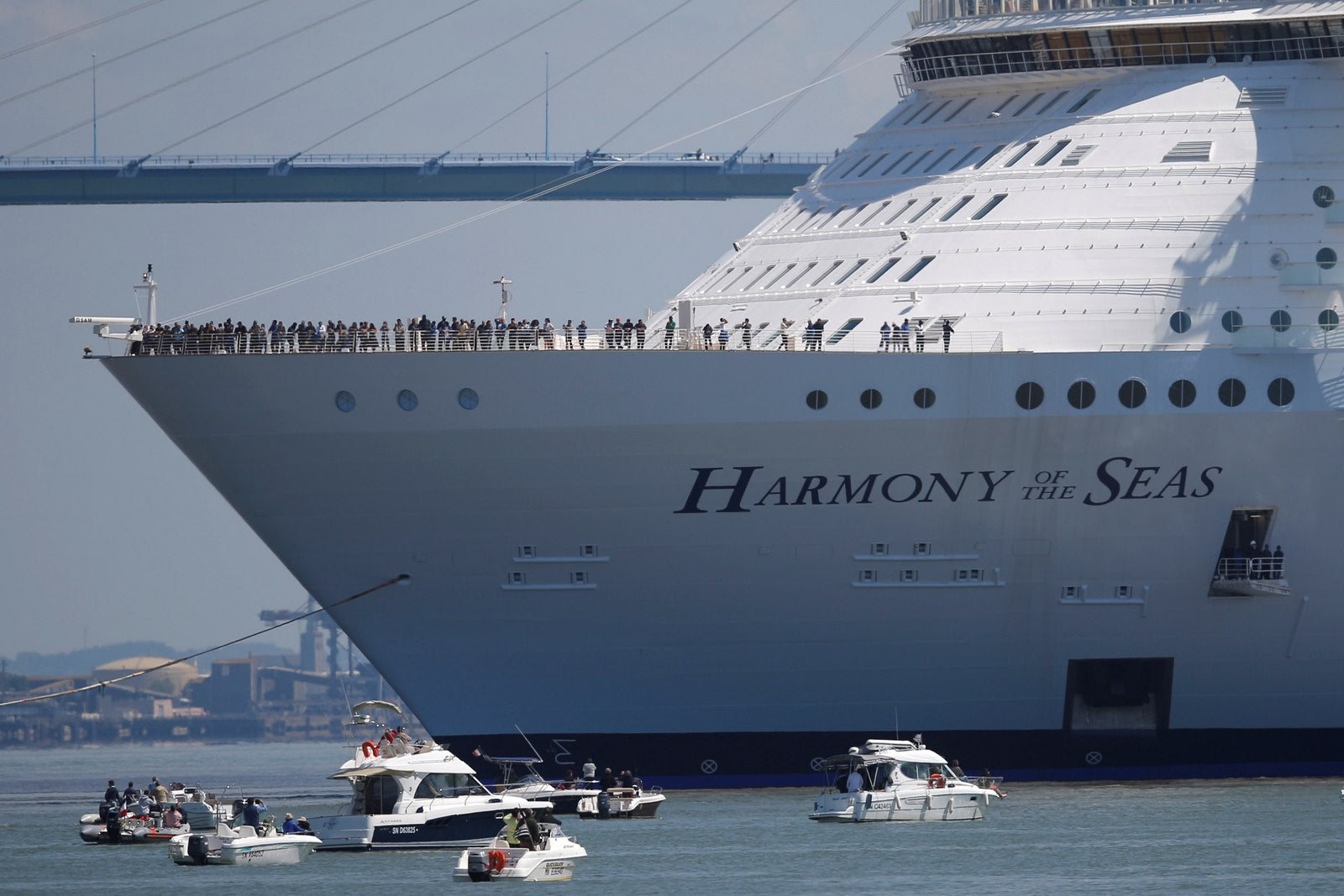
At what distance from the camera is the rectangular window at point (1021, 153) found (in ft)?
173

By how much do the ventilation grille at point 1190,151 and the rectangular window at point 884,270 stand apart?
18.0 feet

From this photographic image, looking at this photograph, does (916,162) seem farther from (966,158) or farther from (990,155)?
(990,155)

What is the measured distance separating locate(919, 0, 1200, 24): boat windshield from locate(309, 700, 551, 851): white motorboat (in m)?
19.8

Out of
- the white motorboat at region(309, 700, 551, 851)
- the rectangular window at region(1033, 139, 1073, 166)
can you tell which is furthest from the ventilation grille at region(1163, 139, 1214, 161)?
the white motorboat at region(309, 700, 551, 851)

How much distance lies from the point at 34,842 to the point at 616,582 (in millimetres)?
11974

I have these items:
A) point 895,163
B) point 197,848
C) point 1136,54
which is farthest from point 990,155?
point 197,848

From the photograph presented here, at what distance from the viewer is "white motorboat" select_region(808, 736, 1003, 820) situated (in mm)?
47625

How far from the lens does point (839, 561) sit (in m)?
48.8

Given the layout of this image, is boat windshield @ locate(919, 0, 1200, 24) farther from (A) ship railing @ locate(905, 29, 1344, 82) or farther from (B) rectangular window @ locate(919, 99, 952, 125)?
(B) rectangular window @ locate(919, 99, 952, 125)

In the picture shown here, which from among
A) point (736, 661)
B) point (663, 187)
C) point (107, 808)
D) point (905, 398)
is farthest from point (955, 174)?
point (663, 187)

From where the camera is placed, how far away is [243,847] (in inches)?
1735

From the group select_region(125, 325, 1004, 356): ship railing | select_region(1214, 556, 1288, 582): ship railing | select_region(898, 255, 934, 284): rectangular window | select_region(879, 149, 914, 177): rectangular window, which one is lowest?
select_region(1214, 556, 1288, 582): ship railing

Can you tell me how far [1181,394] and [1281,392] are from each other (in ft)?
6.16

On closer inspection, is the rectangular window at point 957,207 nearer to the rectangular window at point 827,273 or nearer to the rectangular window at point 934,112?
the rectangular window at point 827,273
